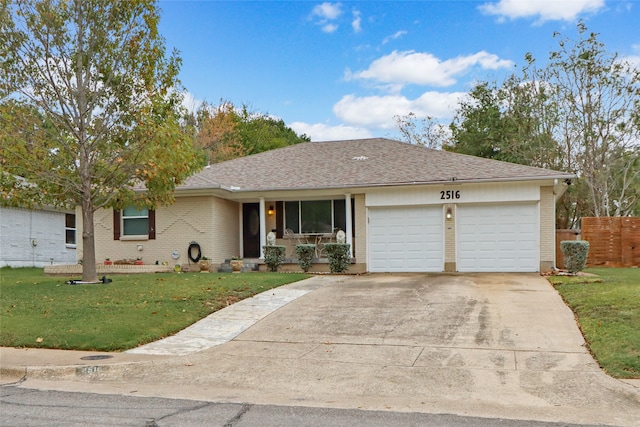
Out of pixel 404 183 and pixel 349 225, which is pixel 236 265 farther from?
pixel 404 183

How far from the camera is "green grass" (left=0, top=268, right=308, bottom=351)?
8.99 meters

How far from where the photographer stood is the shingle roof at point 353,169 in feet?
59.2

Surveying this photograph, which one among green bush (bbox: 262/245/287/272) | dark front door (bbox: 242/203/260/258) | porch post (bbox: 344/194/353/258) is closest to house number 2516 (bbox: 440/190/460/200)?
porch post (bbox: 344/194/353/258)

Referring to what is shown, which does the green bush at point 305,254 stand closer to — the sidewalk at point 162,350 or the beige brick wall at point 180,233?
the beige brick wall at point 180,233

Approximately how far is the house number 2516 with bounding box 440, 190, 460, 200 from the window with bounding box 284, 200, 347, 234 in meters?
3.61

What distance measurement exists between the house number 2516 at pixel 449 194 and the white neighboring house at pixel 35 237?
1733cm

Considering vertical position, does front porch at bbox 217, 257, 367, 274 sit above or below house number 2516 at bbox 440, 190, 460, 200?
below

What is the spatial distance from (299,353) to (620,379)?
4269 mm

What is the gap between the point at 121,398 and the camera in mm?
6293

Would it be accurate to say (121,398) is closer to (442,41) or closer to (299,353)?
(299,353)

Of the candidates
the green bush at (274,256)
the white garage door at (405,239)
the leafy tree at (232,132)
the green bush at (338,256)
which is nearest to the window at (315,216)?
the white garage door at (405,239)

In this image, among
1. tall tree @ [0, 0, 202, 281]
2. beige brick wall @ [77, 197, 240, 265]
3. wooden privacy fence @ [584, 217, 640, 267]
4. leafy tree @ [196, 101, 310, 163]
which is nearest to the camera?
tall tree @ [0, 0, 202, 281]

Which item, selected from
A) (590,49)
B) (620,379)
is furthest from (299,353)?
(590,49)

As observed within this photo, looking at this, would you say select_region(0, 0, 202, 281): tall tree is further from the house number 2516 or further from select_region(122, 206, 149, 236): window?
the house number 2516
